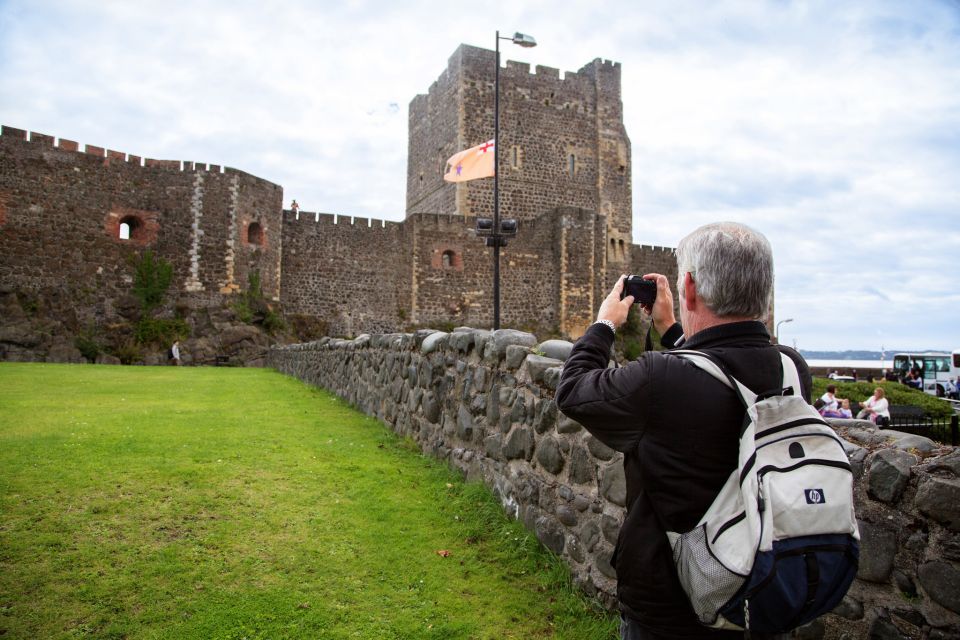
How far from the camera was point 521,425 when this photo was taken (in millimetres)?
4359

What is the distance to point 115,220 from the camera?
870 inches

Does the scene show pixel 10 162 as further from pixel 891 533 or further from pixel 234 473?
pixel 891 533

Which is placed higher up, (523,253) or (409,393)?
(523,253)

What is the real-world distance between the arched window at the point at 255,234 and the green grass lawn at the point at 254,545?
62.1 feet

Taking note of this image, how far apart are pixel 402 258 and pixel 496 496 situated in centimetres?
2441

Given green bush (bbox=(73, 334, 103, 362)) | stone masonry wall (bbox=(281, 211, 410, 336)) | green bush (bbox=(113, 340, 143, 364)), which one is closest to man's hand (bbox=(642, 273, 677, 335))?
green bush (bbox=(113, 340, 143, 364))

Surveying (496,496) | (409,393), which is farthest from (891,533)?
(409,393)

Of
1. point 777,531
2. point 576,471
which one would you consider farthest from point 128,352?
point 777,531

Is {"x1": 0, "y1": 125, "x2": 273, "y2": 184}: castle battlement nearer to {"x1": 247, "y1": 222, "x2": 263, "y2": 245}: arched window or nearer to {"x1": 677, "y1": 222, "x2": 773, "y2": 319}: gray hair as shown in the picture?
{"x1": 247, "y1": 222, "x2": 263, "y2": 245}: arched window

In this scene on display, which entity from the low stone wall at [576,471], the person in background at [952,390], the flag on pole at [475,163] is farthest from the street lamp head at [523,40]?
the person in background at [952,390]

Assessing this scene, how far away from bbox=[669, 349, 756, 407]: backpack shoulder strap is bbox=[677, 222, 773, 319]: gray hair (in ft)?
0.61

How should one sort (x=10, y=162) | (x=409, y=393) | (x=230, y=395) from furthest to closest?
1. (x=10, y=162)
2. (x=230, y=395)
3. (x=409, y=393)

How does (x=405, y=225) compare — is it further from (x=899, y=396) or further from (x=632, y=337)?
(x=899, y=396)

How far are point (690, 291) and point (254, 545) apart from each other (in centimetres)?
319
